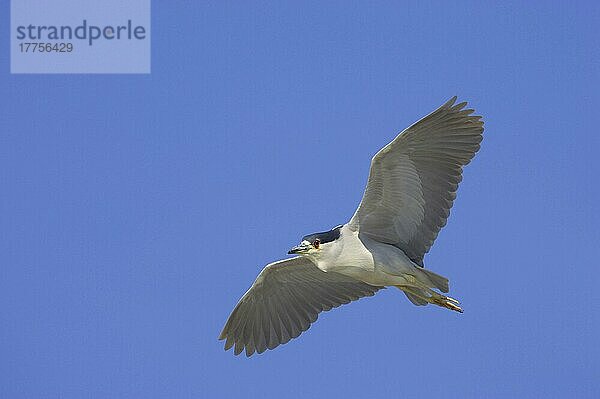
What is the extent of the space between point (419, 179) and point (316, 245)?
4.99ft

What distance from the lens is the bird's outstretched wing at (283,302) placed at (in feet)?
48.0

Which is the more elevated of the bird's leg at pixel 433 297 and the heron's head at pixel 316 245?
the heron's head at pixel 316 245

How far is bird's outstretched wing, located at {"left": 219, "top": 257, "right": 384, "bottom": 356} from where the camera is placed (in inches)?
576

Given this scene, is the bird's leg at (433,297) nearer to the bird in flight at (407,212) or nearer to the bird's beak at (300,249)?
the bird in flight at (407,212)

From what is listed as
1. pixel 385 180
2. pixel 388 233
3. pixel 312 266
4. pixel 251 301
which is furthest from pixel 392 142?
pixel 251 301

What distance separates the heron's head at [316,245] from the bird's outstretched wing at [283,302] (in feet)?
4.91

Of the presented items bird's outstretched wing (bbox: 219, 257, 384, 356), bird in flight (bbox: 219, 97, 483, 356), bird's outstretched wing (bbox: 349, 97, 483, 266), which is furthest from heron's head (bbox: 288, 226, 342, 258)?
bird's outstretched wing (bbox: 219, 257, 384, 356)

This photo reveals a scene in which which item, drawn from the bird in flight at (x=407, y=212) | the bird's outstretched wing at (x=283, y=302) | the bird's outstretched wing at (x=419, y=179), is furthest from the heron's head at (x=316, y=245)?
the bird's outstretched wing at (x=283, y=302)

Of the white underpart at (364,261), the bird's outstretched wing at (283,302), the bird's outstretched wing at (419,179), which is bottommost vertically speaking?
the bird's outstretched wing at (283,302)

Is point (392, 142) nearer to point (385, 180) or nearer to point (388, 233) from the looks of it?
point (385, 180)

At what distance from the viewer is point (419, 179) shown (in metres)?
13.0

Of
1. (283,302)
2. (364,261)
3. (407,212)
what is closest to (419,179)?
(407,212)

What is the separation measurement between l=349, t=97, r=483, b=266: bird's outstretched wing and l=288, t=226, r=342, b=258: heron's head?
45 cm

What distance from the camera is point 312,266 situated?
569 inches
